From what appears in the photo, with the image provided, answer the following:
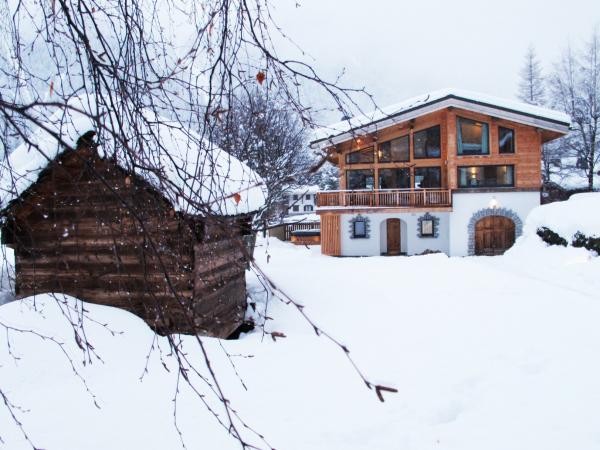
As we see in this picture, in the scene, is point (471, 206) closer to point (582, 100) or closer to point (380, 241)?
point (380, 241)

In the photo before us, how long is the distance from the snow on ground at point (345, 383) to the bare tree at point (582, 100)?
87.2 ft

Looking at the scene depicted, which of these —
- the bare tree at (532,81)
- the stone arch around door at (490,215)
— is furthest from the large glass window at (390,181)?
the bare tree at (532,81)

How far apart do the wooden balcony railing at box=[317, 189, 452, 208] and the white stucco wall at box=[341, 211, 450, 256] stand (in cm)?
64

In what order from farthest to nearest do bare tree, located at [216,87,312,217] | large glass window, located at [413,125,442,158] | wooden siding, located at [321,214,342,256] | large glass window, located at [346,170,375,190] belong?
large glass window, located at [346,170,375,190], large glass window, located at [413,125,442,158], wooden siding, located at [321,214,342,256], bare tree, located at [216,87,312,217]

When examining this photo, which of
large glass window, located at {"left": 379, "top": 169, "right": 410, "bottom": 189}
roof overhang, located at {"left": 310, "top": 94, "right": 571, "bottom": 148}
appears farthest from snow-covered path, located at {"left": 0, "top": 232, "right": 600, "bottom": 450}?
large glass window, located at {"left": 379, "top": 169, "right": 410, "bottom": 189}

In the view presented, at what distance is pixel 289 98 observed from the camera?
2.25 meters

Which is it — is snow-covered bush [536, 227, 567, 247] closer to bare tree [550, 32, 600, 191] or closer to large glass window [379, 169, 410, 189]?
large glass window [379, 169, 410, 189]

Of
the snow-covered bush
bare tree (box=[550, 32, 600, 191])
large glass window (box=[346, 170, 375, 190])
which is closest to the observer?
the snow-covered bush

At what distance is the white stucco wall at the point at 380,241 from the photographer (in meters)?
21.9

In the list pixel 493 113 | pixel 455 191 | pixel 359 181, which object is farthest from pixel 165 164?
pixel 359 181

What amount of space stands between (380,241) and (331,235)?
258cm

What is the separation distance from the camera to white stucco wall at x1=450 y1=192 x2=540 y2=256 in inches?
832

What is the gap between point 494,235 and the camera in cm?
2155

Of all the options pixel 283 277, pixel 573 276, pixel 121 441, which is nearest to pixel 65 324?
pixel 121 441
